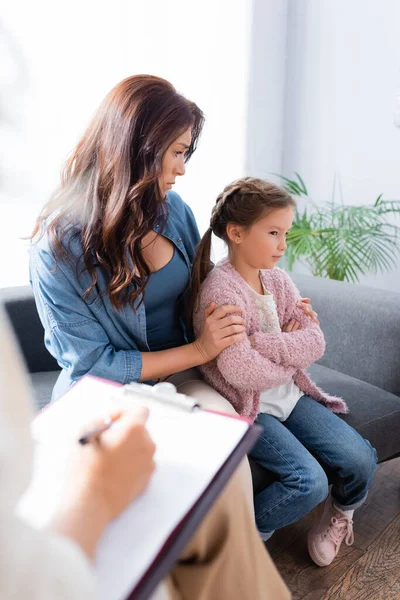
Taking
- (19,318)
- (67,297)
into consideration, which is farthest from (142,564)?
(19,318)

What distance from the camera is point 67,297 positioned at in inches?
47.1

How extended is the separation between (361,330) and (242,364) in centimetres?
59

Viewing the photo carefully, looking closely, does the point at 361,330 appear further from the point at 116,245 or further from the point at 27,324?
the point at 27,324

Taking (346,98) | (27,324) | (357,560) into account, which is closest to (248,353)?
(357,560)

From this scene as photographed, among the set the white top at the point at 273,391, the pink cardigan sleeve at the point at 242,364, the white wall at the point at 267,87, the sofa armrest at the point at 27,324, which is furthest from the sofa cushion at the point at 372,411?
the white wall at the point at 267,87

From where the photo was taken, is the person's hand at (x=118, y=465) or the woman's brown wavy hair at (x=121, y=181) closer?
the person's hand at (x=118, y=465)

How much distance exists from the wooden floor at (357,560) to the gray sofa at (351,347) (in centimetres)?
20

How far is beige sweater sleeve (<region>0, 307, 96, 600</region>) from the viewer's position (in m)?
0.39

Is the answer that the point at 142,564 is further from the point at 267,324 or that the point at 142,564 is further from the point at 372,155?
the point at 372,155

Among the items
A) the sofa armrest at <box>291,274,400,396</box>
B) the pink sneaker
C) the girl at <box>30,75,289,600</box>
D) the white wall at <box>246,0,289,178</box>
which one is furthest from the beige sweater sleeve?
the white wall at <box>246,0,289,178</box>

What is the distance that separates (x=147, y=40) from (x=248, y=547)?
1870 millimetres

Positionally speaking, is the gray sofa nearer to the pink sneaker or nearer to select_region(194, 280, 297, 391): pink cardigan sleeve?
the pink sneaker

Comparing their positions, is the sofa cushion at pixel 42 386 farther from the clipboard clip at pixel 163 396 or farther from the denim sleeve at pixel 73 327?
the clipboard clip at pixel 163 396

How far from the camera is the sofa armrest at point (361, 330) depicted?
1.63 meters
